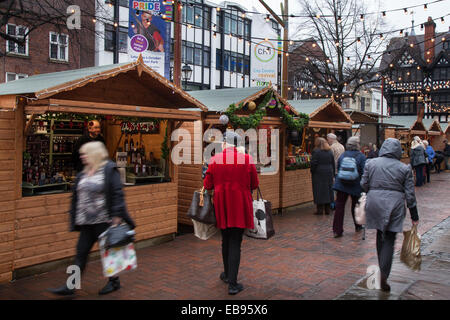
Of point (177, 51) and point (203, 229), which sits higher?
point (177, 51)

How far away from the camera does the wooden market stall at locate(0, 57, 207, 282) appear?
5113 mm

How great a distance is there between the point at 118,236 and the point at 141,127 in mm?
4252

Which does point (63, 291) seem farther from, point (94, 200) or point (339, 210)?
point (339, 210)

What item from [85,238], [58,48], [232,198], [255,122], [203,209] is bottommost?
[85,238]

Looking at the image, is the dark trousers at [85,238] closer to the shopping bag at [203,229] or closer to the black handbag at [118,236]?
the black handbag at [118,236]

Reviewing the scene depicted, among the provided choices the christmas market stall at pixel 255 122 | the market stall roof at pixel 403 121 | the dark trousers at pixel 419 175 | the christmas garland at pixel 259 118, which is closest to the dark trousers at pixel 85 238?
the christmas market stall at pixel 255 122

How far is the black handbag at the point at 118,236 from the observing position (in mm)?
4277

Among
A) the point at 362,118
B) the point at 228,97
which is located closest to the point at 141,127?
the point at 228,97

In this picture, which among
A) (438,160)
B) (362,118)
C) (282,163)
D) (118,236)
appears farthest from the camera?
(438,160)

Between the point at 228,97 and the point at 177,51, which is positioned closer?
the point at 228,97

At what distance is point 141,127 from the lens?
8281 millimetres

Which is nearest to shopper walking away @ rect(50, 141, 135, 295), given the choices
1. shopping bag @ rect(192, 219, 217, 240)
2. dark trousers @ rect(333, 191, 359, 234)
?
shopping bag @ rect(192, 219, 217, 240)

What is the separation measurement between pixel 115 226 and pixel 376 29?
73.4 feet

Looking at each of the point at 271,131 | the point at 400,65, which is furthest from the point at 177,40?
the point at 400,65
